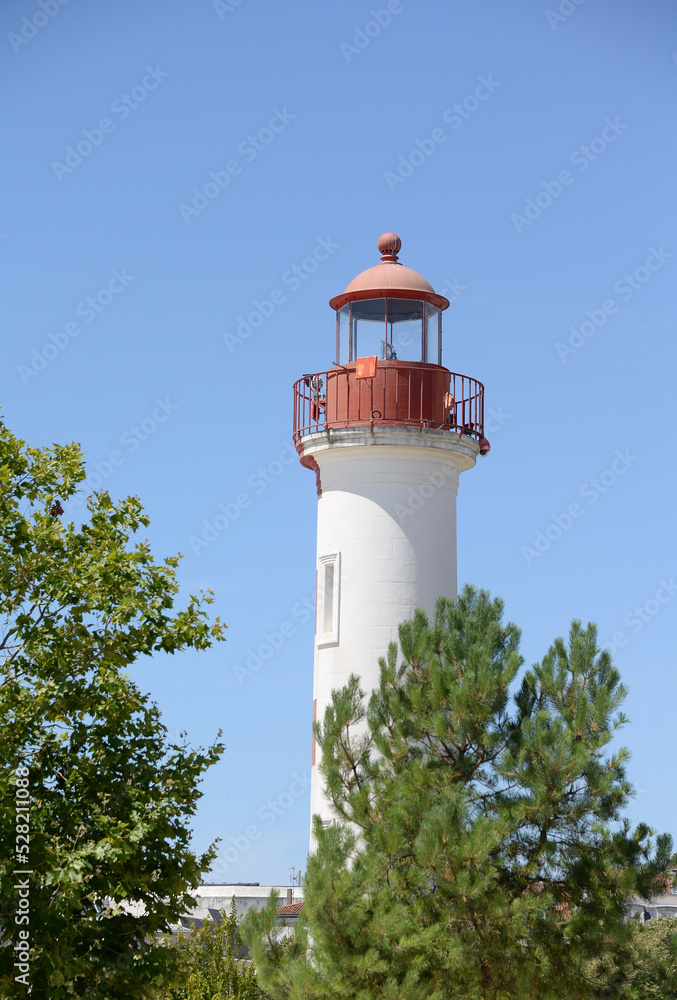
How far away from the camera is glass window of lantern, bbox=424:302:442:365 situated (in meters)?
22.0

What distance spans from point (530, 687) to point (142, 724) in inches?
199

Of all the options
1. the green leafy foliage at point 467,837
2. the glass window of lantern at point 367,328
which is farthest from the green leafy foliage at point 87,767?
the glass window of lantern at point 367,328

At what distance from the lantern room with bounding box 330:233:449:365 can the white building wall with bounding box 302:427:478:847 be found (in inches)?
61.7

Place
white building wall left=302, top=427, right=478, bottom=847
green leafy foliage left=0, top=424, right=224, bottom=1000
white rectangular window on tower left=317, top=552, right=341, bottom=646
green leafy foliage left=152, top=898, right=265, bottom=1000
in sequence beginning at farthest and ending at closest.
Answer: white rectangular window on tower left=317, top=552, right=341, bottom=646
white building wall left=302, top=427, right=478, bottom=847
green leafy foliage left=152, top=898, right=265, bottom=1000
green leafy foliage left=0, top=424, right=224, bottom=1000

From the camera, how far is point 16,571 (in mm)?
15430

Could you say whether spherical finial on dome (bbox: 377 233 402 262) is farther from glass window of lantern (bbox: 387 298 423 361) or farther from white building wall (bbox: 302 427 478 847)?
white building wall (bbox: 302 427 478 847)

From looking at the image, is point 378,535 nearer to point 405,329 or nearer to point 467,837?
point 405,329

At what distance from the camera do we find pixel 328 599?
2109 centimetres

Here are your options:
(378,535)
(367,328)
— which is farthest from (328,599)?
(367,328)

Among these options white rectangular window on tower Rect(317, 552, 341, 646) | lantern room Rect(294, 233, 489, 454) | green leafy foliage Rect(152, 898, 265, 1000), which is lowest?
green leafy foliage Rect(152, 898, 265, 1000)

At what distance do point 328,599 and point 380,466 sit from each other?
7.35 feet

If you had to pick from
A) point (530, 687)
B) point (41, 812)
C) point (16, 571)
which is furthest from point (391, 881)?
point (16, 571)

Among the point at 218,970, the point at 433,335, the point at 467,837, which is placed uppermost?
the point at 433,335

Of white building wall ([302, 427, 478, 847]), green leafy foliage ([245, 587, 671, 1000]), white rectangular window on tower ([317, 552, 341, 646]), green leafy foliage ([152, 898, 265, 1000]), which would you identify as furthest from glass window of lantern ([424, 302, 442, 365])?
green leafy foliage ([152, 898, 265, 1000])
